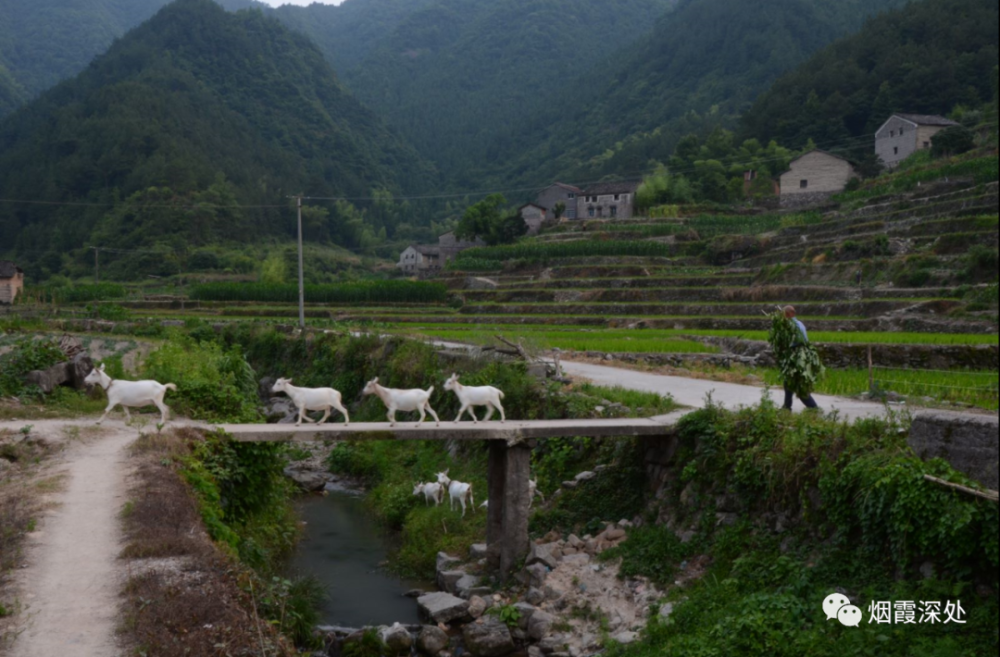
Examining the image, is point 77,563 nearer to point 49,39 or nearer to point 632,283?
point 632,283

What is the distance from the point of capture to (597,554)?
43.2 feet

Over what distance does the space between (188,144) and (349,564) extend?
121506mm

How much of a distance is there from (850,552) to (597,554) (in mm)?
4664

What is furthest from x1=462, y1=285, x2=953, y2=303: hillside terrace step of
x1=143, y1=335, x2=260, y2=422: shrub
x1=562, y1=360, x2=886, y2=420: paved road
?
x1=143, y1=335, x2=260, y2=422: shrub

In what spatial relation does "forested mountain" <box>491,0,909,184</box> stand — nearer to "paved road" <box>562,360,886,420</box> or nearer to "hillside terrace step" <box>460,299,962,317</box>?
"hillside terrace step" <box>460,299,962,317</box>

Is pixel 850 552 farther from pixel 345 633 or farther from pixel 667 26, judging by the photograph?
pixel 667 26

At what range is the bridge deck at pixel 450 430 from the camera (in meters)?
12.4

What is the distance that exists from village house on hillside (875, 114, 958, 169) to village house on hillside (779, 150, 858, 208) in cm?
432

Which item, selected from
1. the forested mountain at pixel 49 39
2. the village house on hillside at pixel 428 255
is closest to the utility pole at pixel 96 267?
the village house on hillside at pixel 428 255

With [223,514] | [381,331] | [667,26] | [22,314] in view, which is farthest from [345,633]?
[667,26]

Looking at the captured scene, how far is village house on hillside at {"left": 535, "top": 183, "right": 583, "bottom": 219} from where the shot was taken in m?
93.0

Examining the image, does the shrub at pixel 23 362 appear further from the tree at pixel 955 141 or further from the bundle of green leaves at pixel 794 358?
the tree at pixel 955 141

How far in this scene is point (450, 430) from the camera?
41.7ft

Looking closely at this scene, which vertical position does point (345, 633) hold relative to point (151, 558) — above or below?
below
